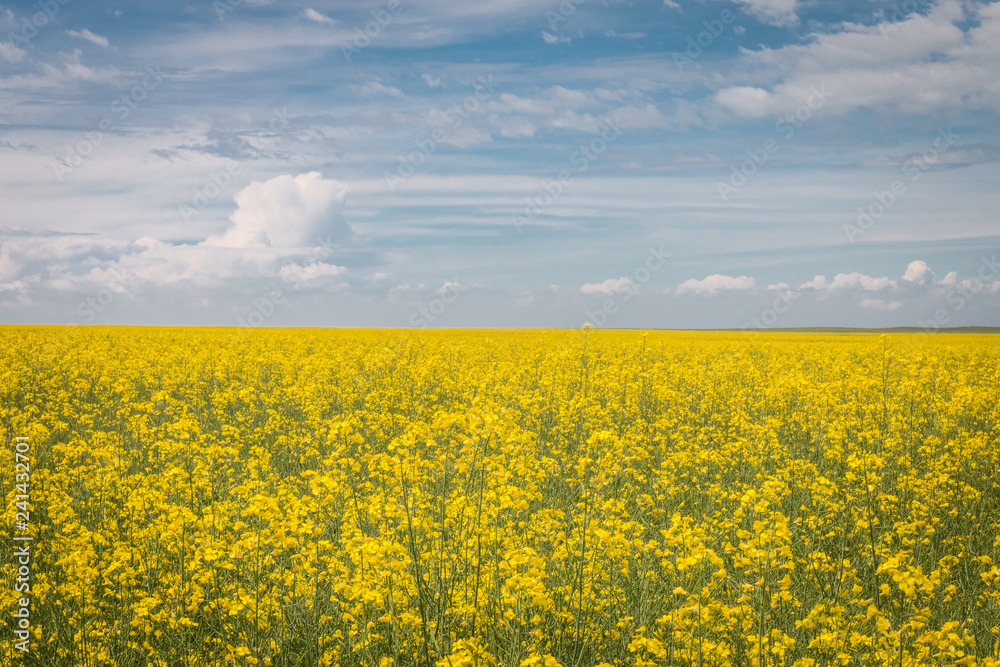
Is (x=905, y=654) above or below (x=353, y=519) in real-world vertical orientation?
below

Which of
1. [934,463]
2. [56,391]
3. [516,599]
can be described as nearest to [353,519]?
[516,599]

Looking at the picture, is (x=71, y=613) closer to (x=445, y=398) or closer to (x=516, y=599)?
(x=516, y=599)

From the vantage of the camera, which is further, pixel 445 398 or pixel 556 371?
pixel 445 398

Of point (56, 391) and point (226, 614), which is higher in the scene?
point (56, 391)

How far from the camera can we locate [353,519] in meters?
5.10

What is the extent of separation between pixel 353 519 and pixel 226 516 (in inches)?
48.6

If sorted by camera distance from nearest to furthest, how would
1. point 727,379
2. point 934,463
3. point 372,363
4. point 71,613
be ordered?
point 71,613
point 934,463
point 727,379
point 372,363

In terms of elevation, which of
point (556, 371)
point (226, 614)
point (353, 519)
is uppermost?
point (556, 371)

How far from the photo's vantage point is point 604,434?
4035 millimetres

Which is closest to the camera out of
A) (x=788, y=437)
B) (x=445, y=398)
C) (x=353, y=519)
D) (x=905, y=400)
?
(x=353, y=519)

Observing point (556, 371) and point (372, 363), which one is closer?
point (556, 371)

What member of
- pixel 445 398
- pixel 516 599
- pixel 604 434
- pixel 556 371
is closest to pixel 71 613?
pixel 516 599

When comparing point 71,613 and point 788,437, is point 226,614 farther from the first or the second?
point 788,437

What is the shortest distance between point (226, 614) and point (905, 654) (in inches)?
188
